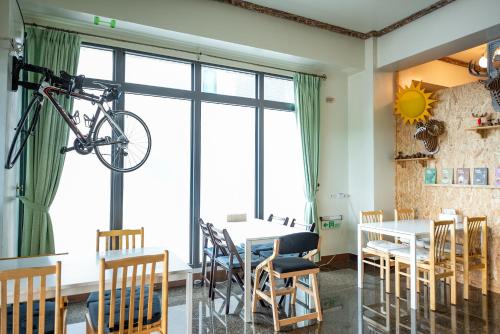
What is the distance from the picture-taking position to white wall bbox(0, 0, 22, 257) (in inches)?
95.8

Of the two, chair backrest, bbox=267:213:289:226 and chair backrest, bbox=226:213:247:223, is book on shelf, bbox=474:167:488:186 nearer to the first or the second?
chair backrest, bbox=267:213:289:226

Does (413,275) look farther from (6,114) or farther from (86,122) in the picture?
(6,114)

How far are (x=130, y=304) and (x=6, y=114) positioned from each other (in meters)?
1.83

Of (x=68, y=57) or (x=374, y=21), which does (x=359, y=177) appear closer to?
(x=374, y=21)

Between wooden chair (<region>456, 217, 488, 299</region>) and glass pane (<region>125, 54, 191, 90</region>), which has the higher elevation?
glass pane (<region>125, 54, 191, 90</region>)

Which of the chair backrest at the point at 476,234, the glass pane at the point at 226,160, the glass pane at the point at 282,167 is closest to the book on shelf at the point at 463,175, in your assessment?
the chair backrest at the point at 476,234

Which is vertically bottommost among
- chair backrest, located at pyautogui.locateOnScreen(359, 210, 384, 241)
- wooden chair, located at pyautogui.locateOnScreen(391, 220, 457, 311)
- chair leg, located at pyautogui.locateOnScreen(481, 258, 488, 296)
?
chair leg, located at pyautogui.locateOnScreen(481, 258, 488, 296)

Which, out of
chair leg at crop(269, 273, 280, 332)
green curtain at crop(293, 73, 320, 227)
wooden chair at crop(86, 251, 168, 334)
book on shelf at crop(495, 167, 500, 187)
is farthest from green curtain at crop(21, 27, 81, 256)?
book on shelf at crop(495, 167, 500, 187)

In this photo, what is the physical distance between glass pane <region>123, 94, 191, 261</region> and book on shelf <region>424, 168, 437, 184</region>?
11.1 feet

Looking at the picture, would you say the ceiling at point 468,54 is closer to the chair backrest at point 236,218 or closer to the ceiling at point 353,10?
the ceiling at point 353,10

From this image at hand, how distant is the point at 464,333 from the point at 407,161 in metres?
2.66

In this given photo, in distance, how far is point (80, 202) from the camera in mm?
3631

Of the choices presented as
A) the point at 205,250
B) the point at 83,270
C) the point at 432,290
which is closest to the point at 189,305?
the point at 83,270

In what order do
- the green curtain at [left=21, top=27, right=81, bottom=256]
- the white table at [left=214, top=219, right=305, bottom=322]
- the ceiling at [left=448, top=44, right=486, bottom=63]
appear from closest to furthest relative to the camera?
the white table at [left=214, top=219, right=305, bottom=322] → the green curtain at [left=21, top=27, right=81, bottom=256] → the ceiling at [left=448, top=44, right=486, bottom=63]
